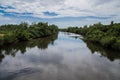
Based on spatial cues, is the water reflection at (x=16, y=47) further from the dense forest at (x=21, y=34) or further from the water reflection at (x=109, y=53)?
the water reflection at (x=109, y=53)

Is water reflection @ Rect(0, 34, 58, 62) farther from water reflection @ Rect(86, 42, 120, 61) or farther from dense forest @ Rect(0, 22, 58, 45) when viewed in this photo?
water reflection @ Rect(86, 42, 120, 61)

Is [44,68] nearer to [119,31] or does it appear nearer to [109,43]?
[109,43]

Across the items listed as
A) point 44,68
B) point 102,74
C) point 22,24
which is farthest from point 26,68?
point 22,24

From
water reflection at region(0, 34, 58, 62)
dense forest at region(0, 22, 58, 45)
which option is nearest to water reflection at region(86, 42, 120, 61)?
water reflection at region(0, 34, 58, 62)

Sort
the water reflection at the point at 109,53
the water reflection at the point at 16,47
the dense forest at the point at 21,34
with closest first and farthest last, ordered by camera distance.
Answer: the water reflection at the point at 109,53
the water reflection at the point at 16,47
the dense forest at the point at 21,34

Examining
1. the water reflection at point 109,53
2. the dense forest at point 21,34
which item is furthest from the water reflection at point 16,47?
the water reflection at point 109,53

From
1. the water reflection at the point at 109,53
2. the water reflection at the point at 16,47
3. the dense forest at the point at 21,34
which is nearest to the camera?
the water reflection at the point at 109,53

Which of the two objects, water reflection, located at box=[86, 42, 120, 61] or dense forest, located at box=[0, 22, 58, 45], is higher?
dense forest, located at box=[0, 22, 58, 45]

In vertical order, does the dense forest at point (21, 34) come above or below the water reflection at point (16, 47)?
above

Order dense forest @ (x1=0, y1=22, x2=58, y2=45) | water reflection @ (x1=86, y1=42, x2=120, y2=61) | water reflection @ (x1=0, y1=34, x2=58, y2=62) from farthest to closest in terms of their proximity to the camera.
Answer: dense forest @ (x1=0, y1=22, x2=58, y2=45) → water reflection @ (x1=0, y1=34, x2=58, y2=62) → water reflection @ (x1=86, y1=42, x2=120, y2=61)

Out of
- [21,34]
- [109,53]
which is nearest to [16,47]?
[21,34]

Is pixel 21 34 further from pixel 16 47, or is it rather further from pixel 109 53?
pixel 109 53

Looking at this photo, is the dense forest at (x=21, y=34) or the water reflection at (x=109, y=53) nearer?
the water reflection at (x=109, y=53)

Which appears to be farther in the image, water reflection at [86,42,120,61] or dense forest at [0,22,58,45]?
dense forest at [0,22,58,45]
